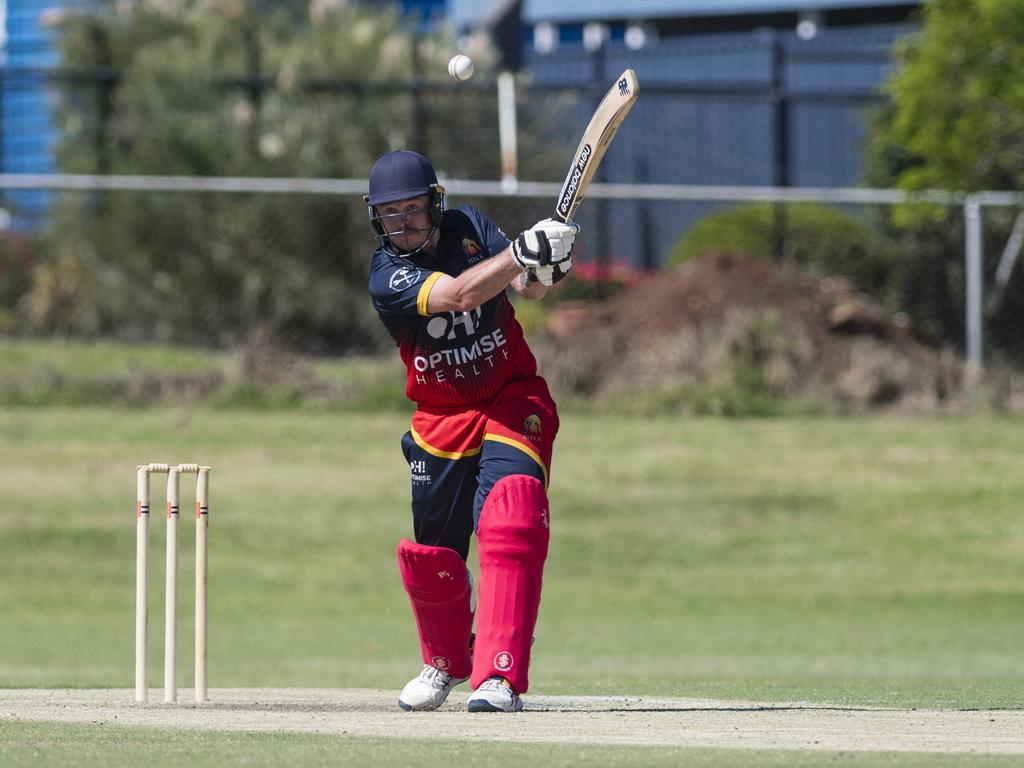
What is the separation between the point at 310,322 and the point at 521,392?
1213cm

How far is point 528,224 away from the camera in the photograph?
18719mm

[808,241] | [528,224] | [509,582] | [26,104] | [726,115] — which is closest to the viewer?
[509,582]

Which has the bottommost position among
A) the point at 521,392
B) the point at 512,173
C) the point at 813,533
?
the point at 813,533

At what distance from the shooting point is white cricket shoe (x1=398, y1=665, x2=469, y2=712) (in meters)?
6.93

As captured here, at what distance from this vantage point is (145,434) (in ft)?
54.4

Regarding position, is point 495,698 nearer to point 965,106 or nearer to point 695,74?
point 965,106

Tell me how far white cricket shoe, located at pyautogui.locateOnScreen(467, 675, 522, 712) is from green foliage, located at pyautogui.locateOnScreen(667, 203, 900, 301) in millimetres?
12835

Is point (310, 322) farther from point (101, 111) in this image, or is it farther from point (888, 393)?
point (888, 393)

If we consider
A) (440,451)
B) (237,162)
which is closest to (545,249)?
(440,451)

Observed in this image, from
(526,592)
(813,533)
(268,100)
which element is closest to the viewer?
(526,592)

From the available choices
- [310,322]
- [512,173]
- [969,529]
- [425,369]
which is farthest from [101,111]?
[425,369]

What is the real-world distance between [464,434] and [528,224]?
1196 centimetres

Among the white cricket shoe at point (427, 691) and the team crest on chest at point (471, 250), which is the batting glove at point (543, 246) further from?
the white cricket shoe at point (427, 691)

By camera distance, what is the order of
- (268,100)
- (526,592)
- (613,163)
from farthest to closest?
(613,163) → (268,100) → (526,592)
